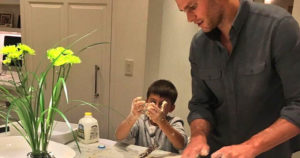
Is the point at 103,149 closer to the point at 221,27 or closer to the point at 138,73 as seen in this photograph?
the point at 221,27

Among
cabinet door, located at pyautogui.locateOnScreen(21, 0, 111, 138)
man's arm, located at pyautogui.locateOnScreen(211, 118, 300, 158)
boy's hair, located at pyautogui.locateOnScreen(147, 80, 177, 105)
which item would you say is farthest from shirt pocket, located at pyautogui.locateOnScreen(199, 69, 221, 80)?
cabinet door, located at pyautogui.locateOnScreen(21, 0, 111, 138)

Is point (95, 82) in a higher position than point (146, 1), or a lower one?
lower

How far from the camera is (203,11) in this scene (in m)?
0.93

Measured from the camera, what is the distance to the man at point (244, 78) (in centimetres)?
88

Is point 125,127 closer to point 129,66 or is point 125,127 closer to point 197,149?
point 197,149

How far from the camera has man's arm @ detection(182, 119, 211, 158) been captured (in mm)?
983

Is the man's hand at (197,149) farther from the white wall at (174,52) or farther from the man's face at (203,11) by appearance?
the white wall at (174,52)

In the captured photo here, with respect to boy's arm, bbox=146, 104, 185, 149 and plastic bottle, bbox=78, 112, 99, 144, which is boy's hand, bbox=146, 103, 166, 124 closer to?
boy's arm, bbox=146, 104, 185, 149

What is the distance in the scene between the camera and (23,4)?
2391mm

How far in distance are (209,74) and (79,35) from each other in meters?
1.41

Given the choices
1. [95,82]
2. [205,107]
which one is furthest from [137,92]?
[205,107]

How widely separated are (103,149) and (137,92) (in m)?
0.85

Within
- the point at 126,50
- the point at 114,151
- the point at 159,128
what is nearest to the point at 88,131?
the point at 114,151

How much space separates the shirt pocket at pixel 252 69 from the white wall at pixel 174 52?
1.13 meters
